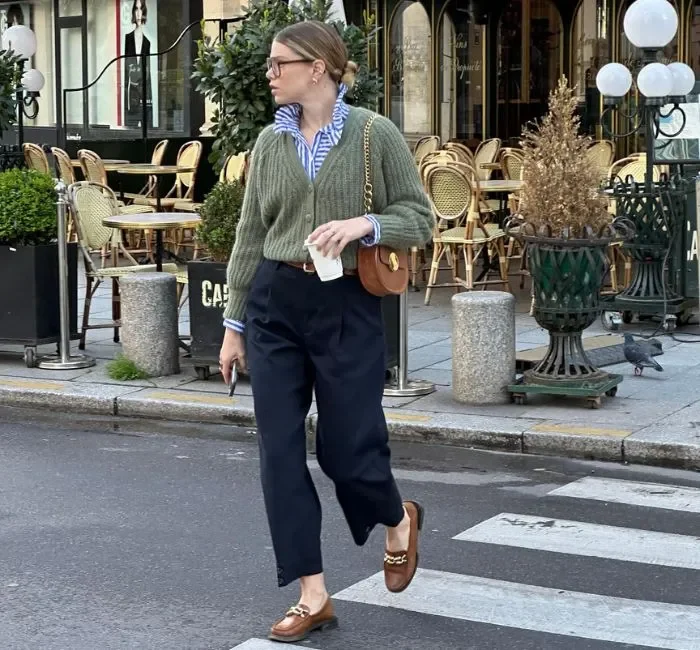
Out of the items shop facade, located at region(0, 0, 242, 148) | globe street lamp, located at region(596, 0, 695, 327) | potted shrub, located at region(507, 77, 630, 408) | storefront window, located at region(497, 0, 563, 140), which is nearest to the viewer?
potted shrub, located at region(507, 77, 630, 408)

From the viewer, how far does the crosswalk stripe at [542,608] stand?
4.77m

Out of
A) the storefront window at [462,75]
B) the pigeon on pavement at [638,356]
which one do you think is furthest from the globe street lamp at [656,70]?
the storefront window at [462,75]

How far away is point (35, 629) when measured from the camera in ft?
16.0

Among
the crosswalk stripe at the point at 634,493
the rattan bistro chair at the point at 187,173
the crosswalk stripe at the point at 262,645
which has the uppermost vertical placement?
the rattan bistro chair at the point at 187,173

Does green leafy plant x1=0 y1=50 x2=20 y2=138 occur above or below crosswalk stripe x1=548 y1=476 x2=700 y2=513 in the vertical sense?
above

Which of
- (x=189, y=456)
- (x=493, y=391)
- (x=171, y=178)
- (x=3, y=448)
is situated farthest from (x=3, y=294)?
(x=171, y=178)

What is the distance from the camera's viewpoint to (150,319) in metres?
9.26

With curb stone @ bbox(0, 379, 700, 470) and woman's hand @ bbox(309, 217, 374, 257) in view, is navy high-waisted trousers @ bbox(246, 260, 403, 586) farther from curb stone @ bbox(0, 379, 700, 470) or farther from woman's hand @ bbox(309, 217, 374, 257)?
curb stone @ bbox(0, 379, 700, 470)

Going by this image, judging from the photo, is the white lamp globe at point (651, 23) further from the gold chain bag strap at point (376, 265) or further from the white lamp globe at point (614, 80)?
the gold chain bag strap at point (376, 265)

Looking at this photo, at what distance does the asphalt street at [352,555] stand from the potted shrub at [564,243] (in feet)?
2.99

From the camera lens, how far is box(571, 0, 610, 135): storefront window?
16891 millimetres

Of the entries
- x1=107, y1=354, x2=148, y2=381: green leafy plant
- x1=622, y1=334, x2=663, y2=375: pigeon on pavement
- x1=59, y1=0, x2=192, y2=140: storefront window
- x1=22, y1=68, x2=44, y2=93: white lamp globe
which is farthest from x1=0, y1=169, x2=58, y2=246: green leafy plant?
x1=59, y1=0, x2=192, y2=140: storefront window

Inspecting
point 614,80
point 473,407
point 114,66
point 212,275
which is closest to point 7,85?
point 212,275

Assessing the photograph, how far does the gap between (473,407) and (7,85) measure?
6.86 metres
